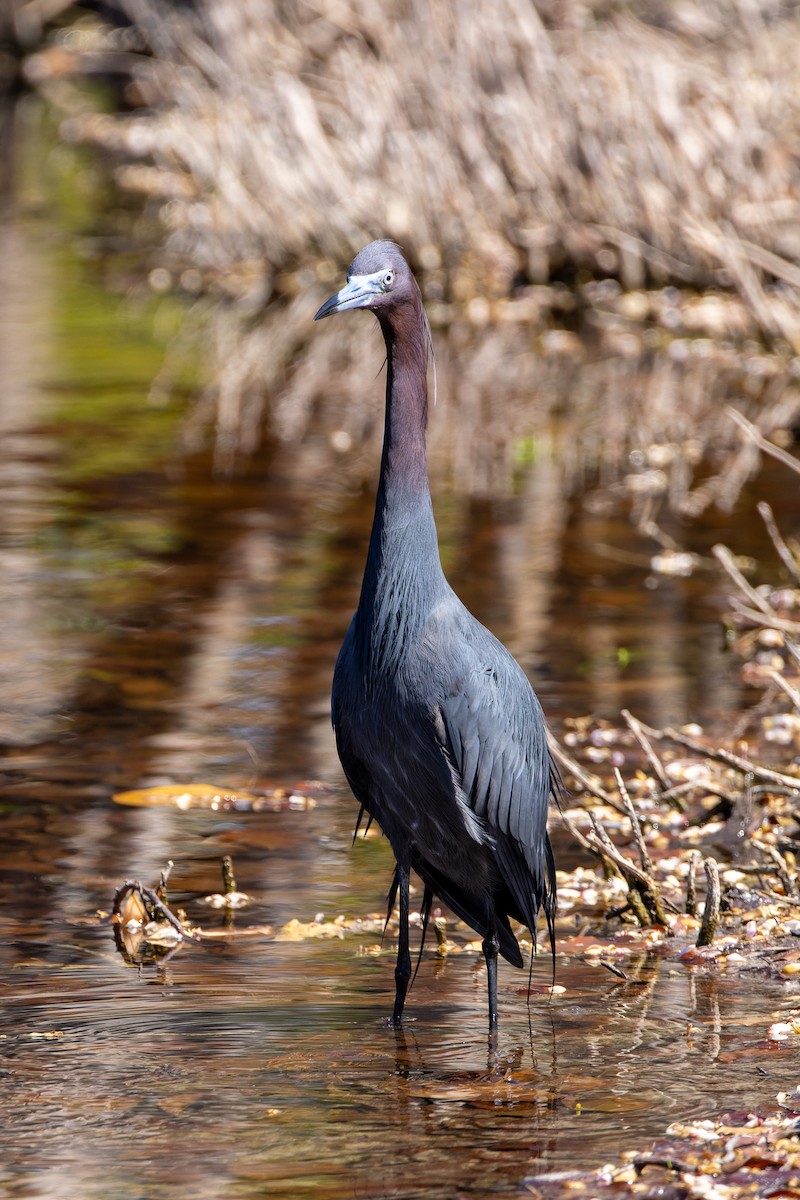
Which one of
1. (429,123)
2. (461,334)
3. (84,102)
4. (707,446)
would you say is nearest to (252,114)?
(429,123)

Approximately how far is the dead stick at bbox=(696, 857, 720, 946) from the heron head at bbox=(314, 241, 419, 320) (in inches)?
64.7

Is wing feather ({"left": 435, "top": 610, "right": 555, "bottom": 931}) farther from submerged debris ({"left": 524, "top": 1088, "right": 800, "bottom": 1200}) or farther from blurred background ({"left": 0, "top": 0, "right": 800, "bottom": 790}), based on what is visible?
blurred background ({"left": 0, "top": 0, "right": 800, "bottom": 790})

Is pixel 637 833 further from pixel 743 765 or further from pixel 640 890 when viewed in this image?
pixel 743 765

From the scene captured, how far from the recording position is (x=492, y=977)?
15.5 feet

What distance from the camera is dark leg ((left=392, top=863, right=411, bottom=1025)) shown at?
15.5 ft

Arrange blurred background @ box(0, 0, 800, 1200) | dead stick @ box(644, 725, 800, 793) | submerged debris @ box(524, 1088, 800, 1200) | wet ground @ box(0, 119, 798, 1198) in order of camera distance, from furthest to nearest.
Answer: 1. dead stick @ box(644, 725, 800, 793)
2. blurred background @ box(0, 0, 800, 1200)
3. wet ground @ box(0, 119, 798, 1198)
4. submerged debris @ box(524, 1088, 800, 1200)

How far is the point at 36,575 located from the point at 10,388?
397cm

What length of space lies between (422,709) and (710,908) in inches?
40.7

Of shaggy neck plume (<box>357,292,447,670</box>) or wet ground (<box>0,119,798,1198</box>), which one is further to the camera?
shaggy neck plume (<box>357,292,447,670</box>)

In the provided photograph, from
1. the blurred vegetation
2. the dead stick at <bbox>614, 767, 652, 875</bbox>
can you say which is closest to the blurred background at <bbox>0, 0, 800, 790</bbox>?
the blurred vegetation

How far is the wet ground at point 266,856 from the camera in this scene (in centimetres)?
413

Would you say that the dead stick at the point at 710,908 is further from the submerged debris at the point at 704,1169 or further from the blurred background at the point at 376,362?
the blurred background at the point at 376,362

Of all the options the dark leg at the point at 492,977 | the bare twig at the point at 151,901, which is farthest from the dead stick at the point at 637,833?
the bare twig at the point at 151,901

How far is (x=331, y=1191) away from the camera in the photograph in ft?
12.7
